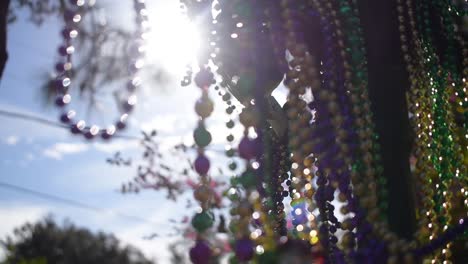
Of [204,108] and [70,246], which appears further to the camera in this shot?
[70,246]

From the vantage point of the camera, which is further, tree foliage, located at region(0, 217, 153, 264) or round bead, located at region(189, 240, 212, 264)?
tree foliage, located at region(0, 217, 153, 264)

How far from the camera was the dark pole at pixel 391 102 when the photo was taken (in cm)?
161

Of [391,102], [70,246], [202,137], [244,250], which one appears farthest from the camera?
[70,246]

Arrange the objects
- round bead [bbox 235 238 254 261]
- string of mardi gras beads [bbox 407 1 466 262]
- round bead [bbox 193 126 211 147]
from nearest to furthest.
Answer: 1. round bead [bbox 235 238 254 261]
2. round bead [bbox 193 126 211 147]
3. string of mardi gras beads [bbox 407 1 466 262]

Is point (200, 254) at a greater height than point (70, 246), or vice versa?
point (70, 246)

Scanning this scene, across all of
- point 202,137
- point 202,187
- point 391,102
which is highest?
point 391,102

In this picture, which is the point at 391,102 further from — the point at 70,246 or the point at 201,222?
the point at 70,246

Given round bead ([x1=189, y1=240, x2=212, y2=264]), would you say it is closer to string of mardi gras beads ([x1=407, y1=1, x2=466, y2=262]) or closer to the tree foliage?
string of mardi gras beads ([x1=407, y1=1, x2=466, y2=262])

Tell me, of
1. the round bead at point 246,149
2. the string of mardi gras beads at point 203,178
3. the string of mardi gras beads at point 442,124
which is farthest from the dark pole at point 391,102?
the string of mardi gras beads at point 203,178

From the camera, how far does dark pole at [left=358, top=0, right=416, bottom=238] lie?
1613 millimetres

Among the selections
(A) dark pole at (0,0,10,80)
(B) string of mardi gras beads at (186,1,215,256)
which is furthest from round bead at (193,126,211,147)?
(A) dark pole at (0,0,10,80)

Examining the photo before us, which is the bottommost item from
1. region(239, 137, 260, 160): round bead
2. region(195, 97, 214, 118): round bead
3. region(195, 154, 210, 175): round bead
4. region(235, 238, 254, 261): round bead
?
region(235, 238, 254, 261): round bead

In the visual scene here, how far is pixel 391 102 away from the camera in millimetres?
1725

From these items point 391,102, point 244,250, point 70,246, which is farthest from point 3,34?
point 70,246
